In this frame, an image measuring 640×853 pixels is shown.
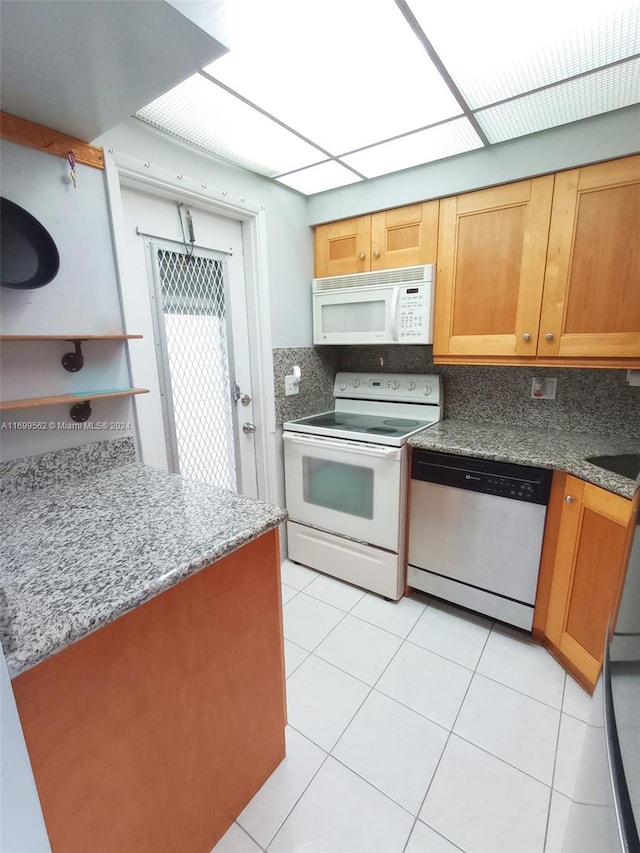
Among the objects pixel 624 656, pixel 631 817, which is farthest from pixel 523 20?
pixel 631 817

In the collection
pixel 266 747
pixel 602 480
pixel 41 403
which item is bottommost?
pixel 266 747

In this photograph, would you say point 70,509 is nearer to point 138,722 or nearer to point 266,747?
point 138,722

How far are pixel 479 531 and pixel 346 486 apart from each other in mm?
695

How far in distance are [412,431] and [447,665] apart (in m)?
1.07

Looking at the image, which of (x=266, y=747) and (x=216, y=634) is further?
(x=266, y=747)

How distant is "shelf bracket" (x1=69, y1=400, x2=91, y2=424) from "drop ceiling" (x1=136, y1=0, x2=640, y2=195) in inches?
42.8

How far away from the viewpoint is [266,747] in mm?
1203

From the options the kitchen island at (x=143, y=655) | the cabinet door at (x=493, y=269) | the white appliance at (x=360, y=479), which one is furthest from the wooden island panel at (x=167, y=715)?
the cabinet door at (x=493, y=269)

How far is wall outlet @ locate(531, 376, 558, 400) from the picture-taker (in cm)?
197

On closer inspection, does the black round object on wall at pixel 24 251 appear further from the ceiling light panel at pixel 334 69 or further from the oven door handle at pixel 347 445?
the oven door handle at pixel 347 445

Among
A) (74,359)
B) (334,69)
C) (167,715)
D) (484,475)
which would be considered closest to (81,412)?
(74,359)

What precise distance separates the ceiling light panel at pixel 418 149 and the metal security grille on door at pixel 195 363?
0.86 meters

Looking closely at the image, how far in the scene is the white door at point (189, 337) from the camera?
Answer: 63.1 inches

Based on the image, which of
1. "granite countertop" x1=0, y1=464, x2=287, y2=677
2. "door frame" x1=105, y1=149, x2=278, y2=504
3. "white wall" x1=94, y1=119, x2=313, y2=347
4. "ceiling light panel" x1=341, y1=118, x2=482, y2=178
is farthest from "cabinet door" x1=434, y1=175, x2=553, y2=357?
"granite countertop" x1=0, y1=464, x2=287, y2=677
